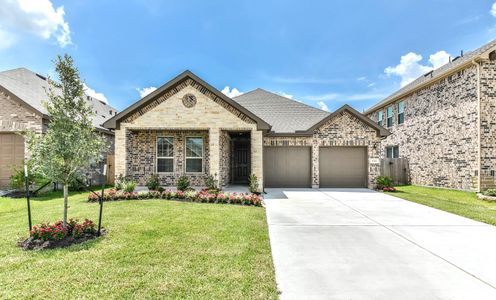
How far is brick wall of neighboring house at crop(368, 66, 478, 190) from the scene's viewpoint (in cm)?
1234

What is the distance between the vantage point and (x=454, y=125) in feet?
43.7

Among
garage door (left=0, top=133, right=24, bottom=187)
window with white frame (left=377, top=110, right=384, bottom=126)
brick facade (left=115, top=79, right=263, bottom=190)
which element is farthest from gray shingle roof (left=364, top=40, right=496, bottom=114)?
garage door (left=0, top=133, right=24, bottom=187)

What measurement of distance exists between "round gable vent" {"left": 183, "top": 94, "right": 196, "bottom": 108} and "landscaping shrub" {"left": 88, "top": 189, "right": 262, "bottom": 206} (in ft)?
13.9

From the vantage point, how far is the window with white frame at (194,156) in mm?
12641

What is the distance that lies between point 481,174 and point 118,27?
64.7 ft

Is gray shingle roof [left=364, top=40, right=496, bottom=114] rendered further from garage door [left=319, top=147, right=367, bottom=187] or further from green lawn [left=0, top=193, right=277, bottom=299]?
green lawn [left=0, top=193, right=277, bottom=299]

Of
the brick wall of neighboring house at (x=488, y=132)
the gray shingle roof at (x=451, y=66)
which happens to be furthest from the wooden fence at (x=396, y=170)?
the brick wall of neighboring house at (x=488, y=132)

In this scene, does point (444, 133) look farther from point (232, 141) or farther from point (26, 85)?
point (26, 85)

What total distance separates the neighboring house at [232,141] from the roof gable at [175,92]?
0.11ft

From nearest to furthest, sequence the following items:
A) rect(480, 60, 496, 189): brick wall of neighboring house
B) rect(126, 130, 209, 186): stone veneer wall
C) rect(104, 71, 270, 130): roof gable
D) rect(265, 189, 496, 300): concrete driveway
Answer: rect(265, 189, 496, 300): concrete driveway → rect(104, 71, 270, 130): roof gable → rect(480, 60, 496, 189): brick wall of neighboring house → rect(126, 130, 209, 186): stone veneer wall

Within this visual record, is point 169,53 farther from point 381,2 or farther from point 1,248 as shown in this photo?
→ point 1,248

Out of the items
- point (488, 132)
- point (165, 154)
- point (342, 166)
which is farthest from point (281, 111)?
point (488, 132)

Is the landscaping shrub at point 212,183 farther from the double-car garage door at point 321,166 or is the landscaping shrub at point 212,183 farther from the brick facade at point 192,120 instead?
the double-car garage door at point 321,166

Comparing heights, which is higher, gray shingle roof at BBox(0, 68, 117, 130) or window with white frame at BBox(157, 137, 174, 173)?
gray shingle roof at BBox(0, 68, 117, 130)
